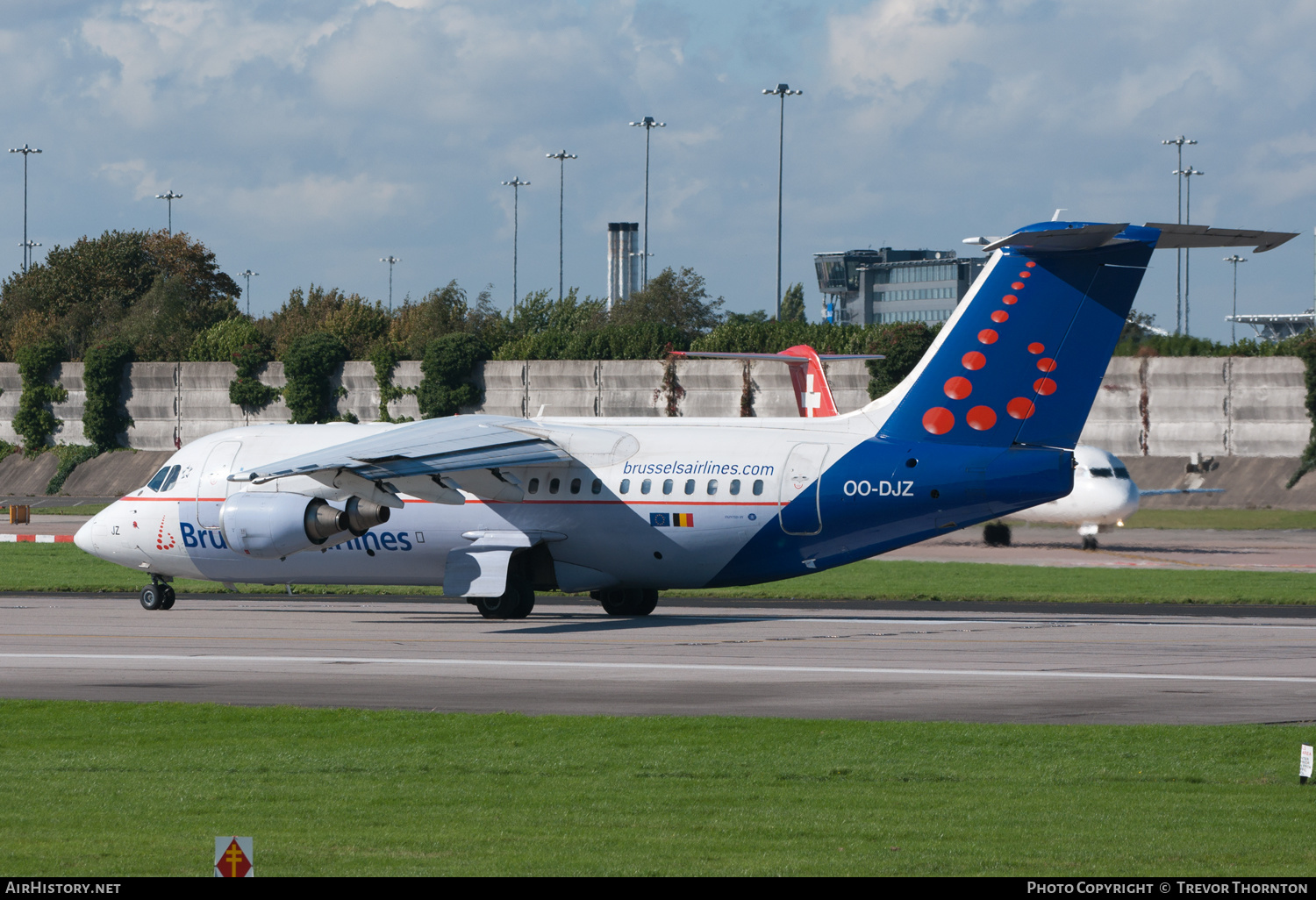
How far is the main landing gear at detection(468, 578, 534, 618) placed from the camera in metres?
31.7

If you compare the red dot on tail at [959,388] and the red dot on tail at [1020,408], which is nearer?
the red dot on tail at [1020,408]

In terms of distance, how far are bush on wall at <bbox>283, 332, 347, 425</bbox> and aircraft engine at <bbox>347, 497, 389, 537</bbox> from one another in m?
57.0

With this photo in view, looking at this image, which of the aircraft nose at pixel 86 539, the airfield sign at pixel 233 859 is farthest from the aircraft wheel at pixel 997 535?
the airfield sign at pixel 233 859

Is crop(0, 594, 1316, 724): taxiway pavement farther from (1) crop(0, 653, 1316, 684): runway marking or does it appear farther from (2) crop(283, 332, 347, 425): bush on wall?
Answer: (2) crop(283, 332, 347, 425): bush on wall

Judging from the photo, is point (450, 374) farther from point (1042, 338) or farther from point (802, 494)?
point (1042, 338)

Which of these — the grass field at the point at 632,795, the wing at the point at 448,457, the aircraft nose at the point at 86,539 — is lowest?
the grass field at the point at 632,795

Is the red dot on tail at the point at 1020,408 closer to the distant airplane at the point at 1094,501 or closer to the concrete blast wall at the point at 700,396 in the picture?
the distant airplane at the point at 1094,501

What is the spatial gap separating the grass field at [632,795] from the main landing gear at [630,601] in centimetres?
1472

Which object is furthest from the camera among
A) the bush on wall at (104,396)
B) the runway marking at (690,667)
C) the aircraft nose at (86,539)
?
the bush on wall at (104,396)

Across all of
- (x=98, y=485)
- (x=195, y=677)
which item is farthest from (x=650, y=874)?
(x=98, y=485)

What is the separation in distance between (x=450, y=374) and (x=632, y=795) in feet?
232

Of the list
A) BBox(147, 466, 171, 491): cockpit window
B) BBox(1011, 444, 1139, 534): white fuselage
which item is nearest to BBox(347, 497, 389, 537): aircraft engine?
BBox(147, 466, 171, 491): cockpit window

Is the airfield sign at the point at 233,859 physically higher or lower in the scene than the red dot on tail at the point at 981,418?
lower

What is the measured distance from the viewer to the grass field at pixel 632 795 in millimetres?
10844
